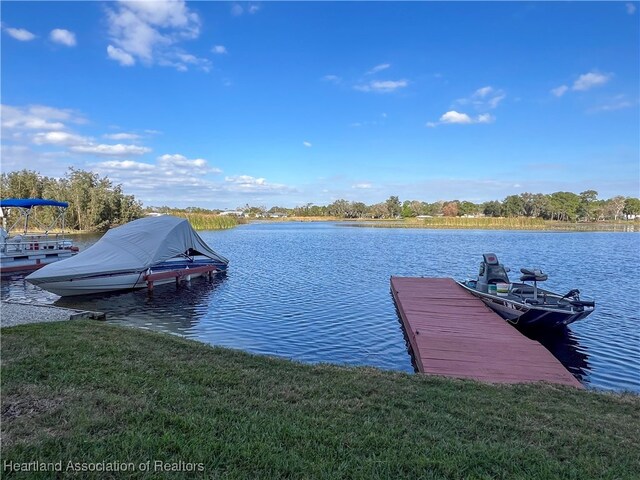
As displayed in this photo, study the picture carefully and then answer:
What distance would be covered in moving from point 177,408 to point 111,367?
5.79 ft

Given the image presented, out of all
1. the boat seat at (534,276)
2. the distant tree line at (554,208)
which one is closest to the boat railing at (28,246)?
the boat seat at (534,276)

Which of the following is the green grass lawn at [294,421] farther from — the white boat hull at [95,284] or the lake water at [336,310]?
the white boat hull at [95,284]

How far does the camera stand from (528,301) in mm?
10742

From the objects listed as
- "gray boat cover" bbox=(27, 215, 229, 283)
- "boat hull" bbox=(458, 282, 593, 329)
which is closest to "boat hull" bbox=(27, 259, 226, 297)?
"gray boat cover" bbox=(27, 215, 229, 283)

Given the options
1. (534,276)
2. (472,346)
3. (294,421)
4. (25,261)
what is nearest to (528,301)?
(534,276)

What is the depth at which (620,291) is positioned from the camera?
16359 mm

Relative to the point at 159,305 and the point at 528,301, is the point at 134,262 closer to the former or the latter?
the point at 159,305

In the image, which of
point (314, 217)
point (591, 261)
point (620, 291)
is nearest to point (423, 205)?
point (314, 217)

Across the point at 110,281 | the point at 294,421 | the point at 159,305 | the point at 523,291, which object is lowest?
the point at 159,305

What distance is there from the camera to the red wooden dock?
22.0ft

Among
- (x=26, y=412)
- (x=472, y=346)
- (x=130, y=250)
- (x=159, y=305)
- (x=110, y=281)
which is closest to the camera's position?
(x=26, y=412)

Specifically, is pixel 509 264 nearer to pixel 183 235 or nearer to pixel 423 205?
pixel 183 235

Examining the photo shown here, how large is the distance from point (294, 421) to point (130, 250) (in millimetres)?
14926

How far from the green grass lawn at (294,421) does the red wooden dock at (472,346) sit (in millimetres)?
1021
